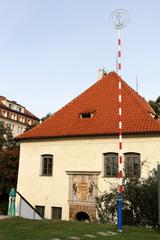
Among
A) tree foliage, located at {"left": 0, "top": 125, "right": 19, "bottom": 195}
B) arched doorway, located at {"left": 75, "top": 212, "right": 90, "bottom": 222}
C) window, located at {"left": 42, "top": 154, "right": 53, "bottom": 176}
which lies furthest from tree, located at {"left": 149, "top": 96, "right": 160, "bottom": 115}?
arched doorway, located at {"left": 75, "top": 212, "right": 90, "bottom": 222}

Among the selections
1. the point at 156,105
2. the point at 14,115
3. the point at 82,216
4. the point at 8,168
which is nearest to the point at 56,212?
the point at 82,216

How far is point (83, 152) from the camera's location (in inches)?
870

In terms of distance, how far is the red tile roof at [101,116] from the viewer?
69.0 ft

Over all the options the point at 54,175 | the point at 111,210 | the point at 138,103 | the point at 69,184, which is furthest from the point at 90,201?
the point at 138,103

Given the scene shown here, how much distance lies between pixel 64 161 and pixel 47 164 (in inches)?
→ 58.3

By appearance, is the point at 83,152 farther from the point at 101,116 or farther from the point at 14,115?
the point at 14,115

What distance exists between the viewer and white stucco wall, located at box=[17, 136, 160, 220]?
20.3m

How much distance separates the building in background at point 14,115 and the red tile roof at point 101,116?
38035mm

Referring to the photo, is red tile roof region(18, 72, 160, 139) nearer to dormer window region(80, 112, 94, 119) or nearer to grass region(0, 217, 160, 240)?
dormer window region(80, 112, 94, 119)

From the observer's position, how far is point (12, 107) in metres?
66.2

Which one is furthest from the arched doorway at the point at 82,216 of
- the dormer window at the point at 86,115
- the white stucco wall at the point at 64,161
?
the dormer window at the point at 86,115

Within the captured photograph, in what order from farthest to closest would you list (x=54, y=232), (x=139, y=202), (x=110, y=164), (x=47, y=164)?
(x=47, y=164), (x=110, y=164), (x=139, y=202), (x=54, y=232)

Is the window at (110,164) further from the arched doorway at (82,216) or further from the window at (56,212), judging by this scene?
the window at (56,212)

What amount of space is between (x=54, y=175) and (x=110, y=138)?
4885mm
